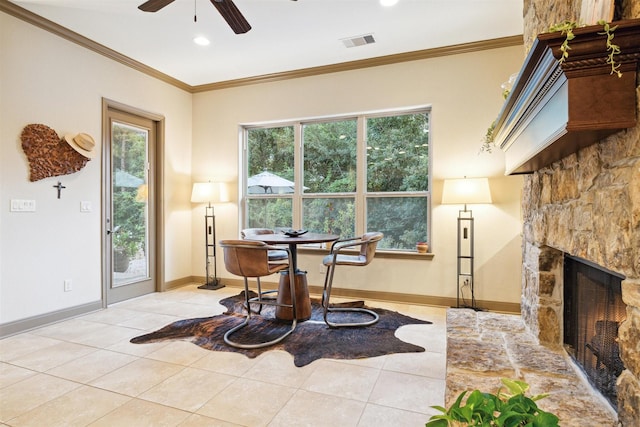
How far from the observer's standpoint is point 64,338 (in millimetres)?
3066

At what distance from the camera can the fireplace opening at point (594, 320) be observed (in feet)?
4.70

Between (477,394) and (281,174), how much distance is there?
4.17 m

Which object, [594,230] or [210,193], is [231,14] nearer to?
[594,230]

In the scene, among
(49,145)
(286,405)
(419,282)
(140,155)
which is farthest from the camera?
(140,155)

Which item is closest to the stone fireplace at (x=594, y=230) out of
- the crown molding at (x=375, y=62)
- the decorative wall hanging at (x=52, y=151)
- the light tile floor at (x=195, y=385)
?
the light tile floor at (x=195, y=385)

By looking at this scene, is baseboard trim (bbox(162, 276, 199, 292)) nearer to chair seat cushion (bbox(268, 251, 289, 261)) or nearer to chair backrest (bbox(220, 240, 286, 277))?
chair seat cushion (bbox(268, 251, 289, 261))

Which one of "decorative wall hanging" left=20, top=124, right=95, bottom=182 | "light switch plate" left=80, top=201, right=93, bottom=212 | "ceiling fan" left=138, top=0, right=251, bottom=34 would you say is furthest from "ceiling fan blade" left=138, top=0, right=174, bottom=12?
Result: "light switch plate" left=80, top=201, right=93, bottom=212

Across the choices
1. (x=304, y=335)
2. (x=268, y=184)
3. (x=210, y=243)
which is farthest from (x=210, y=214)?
(x=304, y=335)

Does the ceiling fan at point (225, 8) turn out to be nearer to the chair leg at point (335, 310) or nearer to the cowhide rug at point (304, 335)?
the chair leg at point (335, 310)

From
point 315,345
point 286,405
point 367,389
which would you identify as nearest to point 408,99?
point 315,345

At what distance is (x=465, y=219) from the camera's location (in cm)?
395

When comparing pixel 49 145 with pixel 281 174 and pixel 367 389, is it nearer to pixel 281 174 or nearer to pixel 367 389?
pixel 281 174

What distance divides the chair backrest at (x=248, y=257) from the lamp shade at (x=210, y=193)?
1979 millimetres

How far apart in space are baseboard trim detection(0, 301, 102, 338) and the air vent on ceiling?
13.2ft
